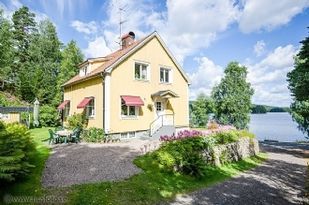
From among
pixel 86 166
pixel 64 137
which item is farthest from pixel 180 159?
pixel 64 137

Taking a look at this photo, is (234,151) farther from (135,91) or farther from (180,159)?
(135,91)

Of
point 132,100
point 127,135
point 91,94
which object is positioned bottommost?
point 127,135

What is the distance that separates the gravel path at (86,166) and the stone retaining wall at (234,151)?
15.2 ft

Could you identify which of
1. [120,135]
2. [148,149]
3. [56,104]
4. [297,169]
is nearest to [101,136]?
[120,135]

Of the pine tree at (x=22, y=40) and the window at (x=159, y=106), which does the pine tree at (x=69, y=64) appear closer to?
the pine tree at (x=22, y=40)

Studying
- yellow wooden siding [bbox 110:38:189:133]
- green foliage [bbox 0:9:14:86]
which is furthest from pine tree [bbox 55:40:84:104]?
yellow wooden siding [bbox 110:38:189:133]

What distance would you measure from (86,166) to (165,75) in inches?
664

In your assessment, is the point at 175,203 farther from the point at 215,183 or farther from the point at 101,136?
the point at 101,136

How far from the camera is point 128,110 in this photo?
73.2 feet

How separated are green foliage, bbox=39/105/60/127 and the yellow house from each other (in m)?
5.46

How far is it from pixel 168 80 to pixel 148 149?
44.1 feet

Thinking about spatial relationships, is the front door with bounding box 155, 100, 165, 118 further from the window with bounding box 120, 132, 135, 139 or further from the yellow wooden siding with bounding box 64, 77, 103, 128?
the yellow wooden siding with bounding box 64, 77, 103, 128

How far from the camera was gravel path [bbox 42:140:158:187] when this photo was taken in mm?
9359

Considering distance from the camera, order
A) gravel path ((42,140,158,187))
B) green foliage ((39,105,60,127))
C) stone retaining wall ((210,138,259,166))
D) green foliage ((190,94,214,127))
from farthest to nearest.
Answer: green foliage ((190,94,214,127)) < green foliage ((39,105,60,127)) < stone retaining wall ((210,138,259,166)) < gravel path ((42,140,158,187))
